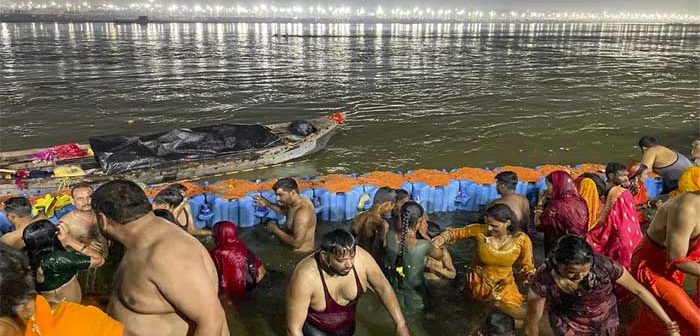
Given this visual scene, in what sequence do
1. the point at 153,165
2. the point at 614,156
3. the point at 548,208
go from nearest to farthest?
1. the point at 548,208
2. the point at 153,165
3. the point at 614,156

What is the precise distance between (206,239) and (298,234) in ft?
5.63

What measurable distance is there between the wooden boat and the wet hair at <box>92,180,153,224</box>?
696cm

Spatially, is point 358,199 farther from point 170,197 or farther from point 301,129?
point 301,129

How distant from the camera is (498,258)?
5156 mm

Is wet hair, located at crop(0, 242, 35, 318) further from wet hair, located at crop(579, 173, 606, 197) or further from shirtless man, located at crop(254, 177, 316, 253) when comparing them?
wet hair, located at crop(579, 173, 606, 197)

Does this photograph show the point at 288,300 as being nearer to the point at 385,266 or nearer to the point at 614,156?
the point at 385,266

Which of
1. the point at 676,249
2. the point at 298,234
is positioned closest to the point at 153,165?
the point at 298,234

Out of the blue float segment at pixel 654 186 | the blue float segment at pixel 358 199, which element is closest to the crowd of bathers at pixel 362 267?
the blue float segment at pixel 358 199

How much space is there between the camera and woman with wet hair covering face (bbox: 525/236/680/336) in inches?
139

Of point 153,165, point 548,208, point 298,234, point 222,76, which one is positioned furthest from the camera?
point 222,76

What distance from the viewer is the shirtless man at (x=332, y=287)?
3771mm

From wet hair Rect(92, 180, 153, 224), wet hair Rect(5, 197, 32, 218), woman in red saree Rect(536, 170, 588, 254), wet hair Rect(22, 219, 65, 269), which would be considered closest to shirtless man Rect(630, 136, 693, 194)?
woman in red saree Rect(536, 170, 588, 254)

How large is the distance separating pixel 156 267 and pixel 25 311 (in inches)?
29.8

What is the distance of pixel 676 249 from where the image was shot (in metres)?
3.94
